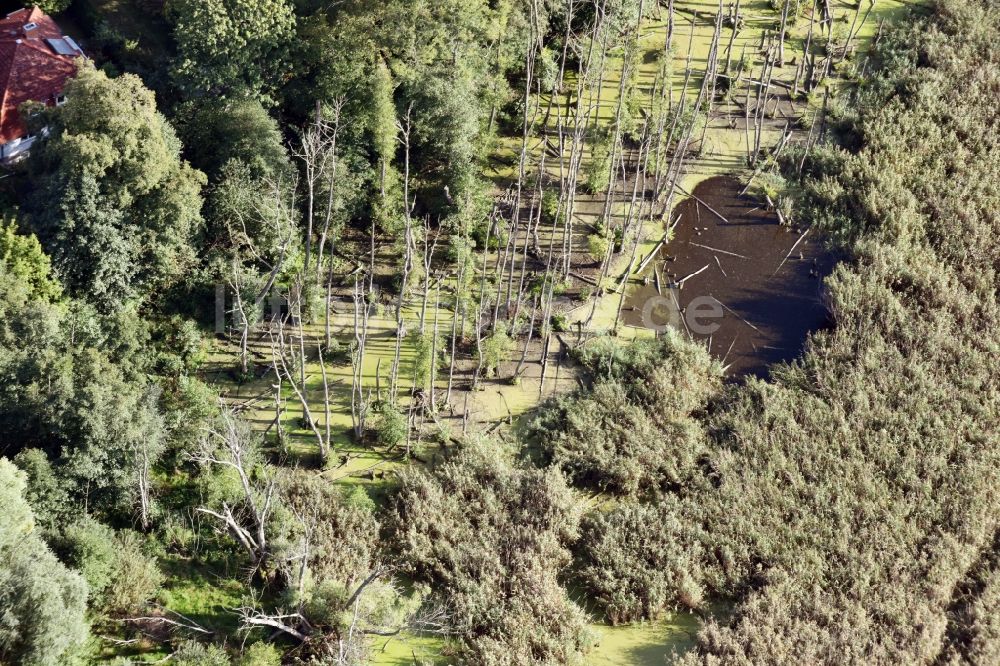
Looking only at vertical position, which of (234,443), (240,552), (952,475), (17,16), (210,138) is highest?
(17,16)

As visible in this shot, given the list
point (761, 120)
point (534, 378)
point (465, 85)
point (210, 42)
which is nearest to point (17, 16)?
point (210, 42)

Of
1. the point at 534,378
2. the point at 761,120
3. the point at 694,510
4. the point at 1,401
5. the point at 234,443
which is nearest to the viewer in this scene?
the point at 234,443

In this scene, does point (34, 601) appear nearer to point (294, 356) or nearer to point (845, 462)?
point (294, 356)

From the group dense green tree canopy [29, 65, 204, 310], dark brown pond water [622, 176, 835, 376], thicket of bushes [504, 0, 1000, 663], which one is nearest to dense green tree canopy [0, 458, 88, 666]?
dense green tree canopy [29, 65, 204, 310]

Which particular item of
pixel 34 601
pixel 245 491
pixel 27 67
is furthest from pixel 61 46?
pixel 34 601

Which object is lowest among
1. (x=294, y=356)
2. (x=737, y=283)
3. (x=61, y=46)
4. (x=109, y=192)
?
(x=294, y=356)

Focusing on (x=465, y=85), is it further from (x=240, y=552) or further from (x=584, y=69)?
(x=240, y=552)

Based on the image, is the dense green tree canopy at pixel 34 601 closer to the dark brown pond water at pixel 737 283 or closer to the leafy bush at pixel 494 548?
the leafy bush at pixel 494 548
